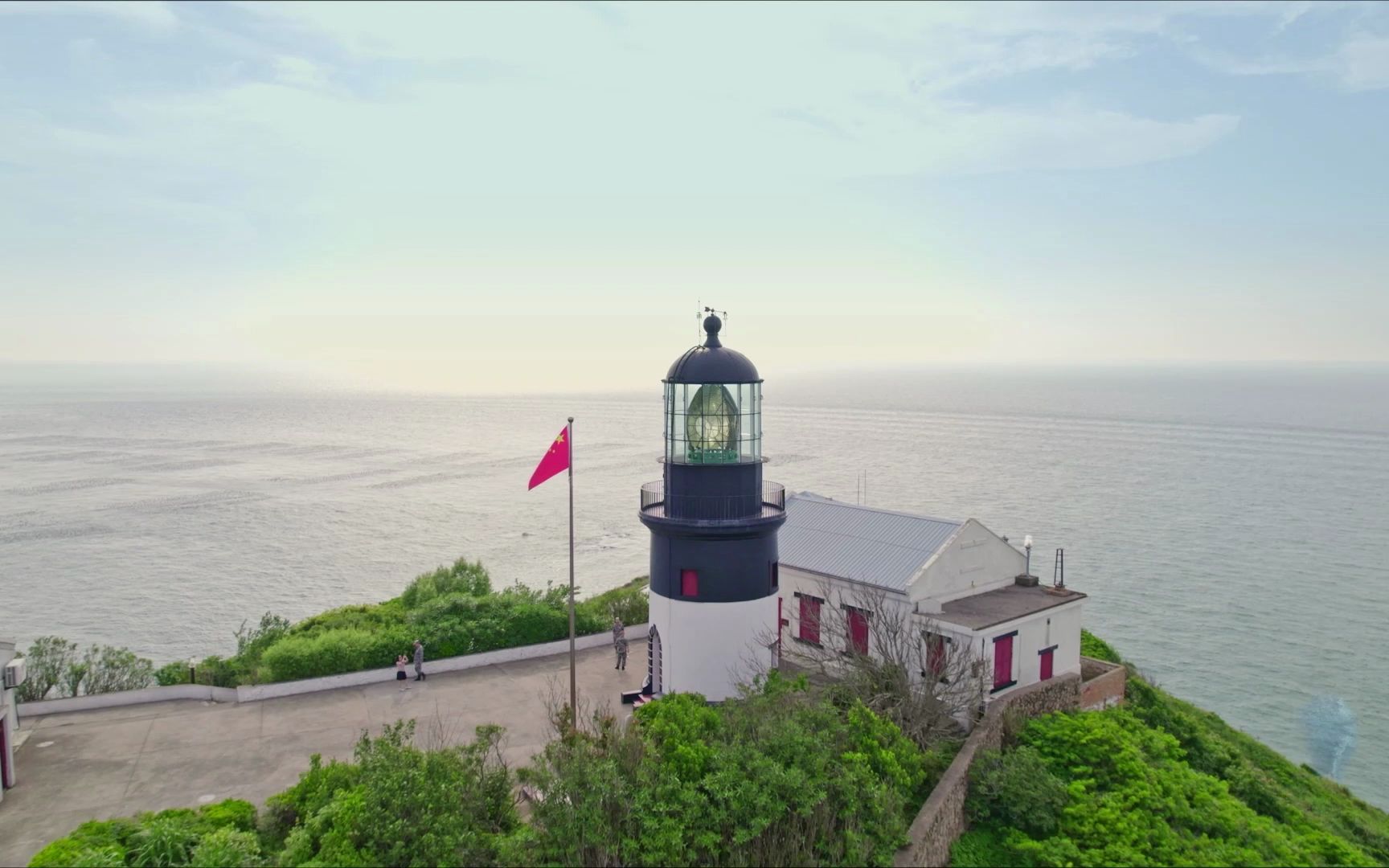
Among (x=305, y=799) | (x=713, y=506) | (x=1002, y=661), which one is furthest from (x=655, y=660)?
(x=305, y=799)

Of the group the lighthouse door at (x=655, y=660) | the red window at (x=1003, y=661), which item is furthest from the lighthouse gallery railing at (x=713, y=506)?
the red window at (x=1003, y=661)

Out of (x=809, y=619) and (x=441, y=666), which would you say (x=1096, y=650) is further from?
(x=441, y=666)

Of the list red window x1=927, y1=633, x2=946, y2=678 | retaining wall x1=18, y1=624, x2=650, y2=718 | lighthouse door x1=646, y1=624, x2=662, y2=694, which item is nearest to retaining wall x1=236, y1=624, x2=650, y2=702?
retaining wall x1=18, y1=624, x2=650, y2=718

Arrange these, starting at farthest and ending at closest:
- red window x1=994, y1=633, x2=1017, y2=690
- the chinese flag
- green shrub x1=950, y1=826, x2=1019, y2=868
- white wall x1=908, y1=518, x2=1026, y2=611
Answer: white wall x1=908, y1=518, x2=1026, y2=611, red window x1=994, y1=633, x2=1017, y2=690, the chinese flag, green shrub x1=950, y1=826, x2=1019, y2=868

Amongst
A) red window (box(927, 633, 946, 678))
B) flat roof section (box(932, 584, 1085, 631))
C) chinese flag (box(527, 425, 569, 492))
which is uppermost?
chinese flag (box(527, 425, 569, 492))

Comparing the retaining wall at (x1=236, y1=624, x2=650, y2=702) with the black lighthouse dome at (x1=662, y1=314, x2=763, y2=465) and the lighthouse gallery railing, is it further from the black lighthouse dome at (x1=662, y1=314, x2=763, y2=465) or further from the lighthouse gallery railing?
the black lighthouse dome at (x1=662, y1=314, x2=763, y2=465)

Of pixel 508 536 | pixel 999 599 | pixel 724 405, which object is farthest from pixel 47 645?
pixel 508 536
